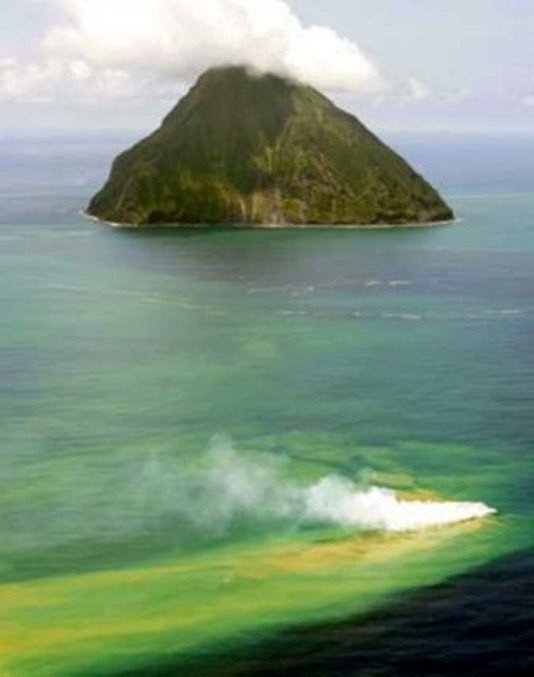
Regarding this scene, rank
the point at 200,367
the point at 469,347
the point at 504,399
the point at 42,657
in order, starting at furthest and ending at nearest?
the point at 469,347 → the point at 200,367 → the point at 504,399 → the point at 42,657

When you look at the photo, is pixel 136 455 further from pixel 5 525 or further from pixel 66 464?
pixel 5 525

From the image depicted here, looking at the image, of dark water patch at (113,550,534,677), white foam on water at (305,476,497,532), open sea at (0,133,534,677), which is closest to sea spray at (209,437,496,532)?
white foam on water at (305,476,497,532)

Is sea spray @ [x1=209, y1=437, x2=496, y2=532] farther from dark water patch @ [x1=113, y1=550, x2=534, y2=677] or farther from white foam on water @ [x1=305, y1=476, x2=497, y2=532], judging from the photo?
dark water patch @ [x1=113, y1=550, x2=534, y2=677]

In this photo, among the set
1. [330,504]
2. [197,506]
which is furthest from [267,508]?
[197,506]

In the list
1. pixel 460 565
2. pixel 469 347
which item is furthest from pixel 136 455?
pixel 469 347

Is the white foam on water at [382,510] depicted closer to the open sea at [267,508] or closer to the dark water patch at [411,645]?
the open sea at [267,508]

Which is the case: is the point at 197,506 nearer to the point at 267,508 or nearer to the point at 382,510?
the point at 267,508

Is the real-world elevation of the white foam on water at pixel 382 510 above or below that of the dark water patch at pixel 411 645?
above

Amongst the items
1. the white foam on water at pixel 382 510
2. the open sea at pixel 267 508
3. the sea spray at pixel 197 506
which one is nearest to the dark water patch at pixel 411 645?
the open sea at pixel 267 508
